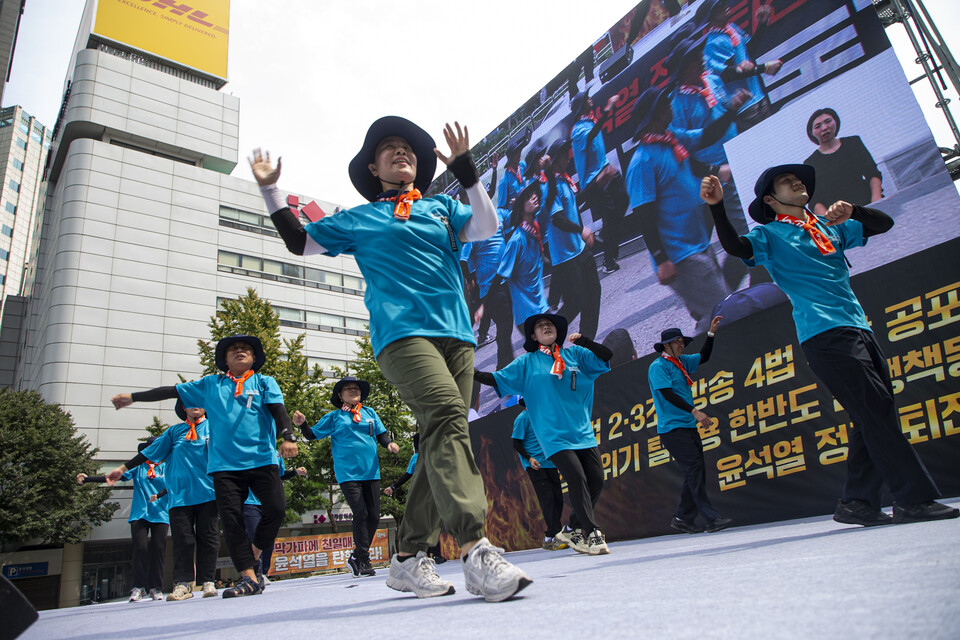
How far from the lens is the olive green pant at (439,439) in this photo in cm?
224

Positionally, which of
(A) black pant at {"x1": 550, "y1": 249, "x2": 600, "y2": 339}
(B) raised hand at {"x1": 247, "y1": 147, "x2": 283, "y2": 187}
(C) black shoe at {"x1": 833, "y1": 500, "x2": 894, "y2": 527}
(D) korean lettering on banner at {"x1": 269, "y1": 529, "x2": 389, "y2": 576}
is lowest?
(D) korean lettering on banner at {"x1": 269, "y1": 529, "x2": 389, "y2": 576}

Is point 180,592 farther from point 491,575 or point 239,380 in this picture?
point 491,575

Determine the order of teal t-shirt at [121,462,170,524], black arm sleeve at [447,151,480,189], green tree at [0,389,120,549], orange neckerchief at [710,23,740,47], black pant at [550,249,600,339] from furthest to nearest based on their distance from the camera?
1. green tree at [0,389,120,549]
2. black pant at [550,249,600,339]
3. orange neckerchief at [710,23,740,47]
4. teal t-shirt at [121,462,170,524]
5. black arm sleeve at [447,151,480,189]

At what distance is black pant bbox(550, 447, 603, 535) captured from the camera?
16.2 feet

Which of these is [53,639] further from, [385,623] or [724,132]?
[724,132]

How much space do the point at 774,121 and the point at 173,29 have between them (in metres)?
46.0

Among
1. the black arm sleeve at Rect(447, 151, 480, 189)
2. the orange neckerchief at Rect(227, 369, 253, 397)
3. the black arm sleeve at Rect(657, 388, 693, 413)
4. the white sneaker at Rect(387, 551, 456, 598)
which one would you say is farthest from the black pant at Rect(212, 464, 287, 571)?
the black arm sleeve at Rect(657, 388, 693, 413)

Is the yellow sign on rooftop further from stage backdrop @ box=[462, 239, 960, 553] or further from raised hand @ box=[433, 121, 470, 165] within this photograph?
raised hand @ box=[433, 121, 470, 165]

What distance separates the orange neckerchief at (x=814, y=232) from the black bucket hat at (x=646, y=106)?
617cm

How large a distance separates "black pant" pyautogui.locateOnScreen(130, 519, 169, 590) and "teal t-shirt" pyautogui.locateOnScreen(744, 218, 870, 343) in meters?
8.03

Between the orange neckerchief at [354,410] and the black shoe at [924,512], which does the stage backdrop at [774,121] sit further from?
the orange neckerchief at [354,410]

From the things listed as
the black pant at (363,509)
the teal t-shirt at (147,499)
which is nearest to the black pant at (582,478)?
the black pant at (363,509)

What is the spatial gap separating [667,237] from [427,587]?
738 centimetres

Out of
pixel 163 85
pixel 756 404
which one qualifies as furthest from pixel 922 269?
pixel 163 85
